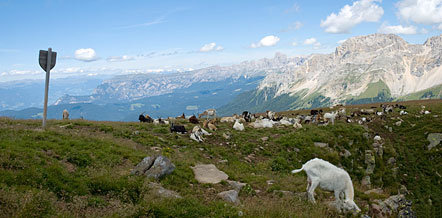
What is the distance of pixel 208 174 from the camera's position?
1334cm

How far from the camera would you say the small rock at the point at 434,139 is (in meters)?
28.2

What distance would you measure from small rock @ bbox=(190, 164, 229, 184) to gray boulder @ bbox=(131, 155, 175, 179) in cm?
160

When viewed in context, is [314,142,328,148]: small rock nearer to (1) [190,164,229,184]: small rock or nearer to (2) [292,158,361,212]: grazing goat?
(1) [190,164,229,184]: small rock

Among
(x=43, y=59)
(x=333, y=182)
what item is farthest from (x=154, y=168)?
(x=43, y=59)

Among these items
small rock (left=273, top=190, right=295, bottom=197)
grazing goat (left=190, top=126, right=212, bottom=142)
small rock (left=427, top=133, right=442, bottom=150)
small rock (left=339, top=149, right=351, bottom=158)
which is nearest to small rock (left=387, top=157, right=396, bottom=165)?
small rock (left=339, top=149, right=351, bottom=158)

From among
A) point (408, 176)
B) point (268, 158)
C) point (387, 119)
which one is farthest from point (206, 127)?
point (387, 119)

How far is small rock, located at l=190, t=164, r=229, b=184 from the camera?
12.3m

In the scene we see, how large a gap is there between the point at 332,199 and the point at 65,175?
11.2 meters

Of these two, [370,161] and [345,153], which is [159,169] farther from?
[370,161]

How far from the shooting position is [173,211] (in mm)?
8023

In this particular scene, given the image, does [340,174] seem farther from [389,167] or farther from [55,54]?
[389,167]

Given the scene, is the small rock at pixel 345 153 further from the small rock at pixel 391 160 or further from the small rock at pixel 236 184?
the small rock at pixel 236 184

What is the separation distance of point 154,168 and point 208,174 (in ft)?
10.5

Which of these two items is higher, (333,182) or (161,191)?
(333,182)
